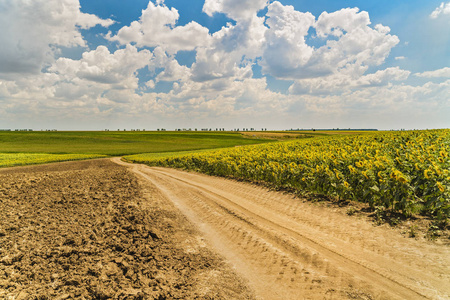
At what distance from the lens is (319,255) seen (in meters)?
5.58

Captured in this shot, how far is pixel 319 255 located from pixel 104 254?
5091 millimetres

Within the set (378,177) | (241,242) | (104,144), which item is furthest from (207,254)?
(104,144)

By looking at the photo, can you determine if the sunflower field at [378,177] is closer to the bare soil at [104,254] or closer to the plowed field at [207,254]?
the plowed field at [207,254]

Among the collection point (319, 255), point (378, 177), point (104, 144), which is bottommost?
point (104, 144)

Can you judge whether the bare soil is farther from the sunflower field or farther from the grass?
the grass

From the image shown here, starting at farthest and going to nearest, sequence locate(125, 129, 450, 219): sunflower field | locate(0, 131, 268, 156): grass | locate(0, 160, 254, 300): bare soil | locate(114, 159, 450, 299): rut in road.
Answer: locate(0, 131, 268, 156): grass, locate(125, 129, 450, 219): sunflower field, locate(0, 160, 254, 300): bare soil, locate(114, 159, 450, 299): rut in road

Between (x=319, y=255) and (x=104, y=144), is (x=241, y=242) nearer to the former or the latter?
(x=319, y=255)

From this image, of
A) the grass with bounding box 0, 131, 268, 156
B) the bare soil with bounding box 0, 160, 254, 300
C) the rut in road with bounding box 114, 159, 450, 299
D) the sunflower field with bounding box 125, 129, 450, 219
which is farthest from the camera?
the grass with bounding box 0, 131, 268, 156

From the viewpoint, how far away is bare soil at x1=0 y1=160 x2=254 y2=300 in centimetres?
449

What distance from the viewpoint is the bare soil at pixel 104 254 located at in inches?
177

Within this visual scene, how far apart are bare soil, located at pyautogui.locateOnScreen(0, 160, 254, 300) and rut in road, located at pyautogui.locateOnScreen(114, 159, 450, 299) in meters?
0.59

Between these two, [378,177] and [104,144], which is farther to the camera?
[104,144]

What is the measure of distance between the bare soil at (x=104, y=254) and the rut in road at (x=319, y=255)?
59 centimetres

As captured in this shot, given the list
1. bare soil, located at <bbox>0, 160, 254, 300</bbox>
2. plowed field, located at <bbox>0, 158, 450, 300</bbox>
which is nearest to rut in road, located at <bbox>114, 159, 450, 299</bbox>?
plowed field, located at <bbox>0, 158, 450, 300</bbox>
